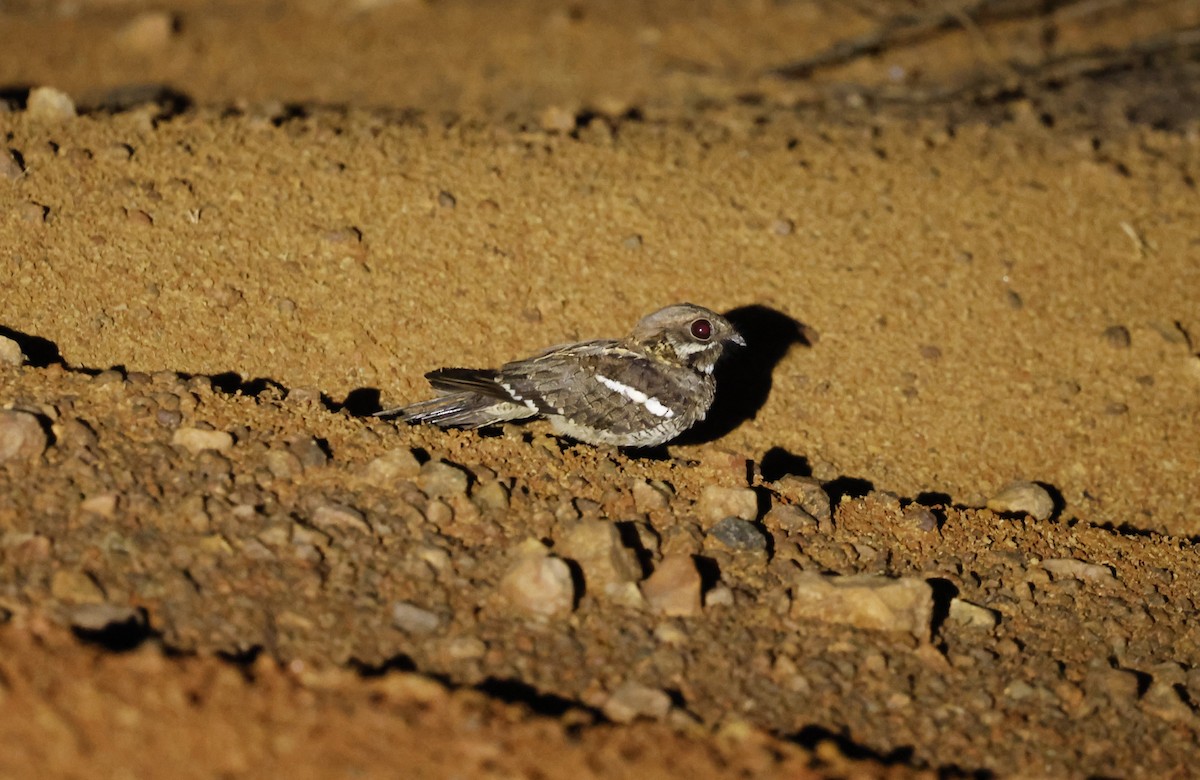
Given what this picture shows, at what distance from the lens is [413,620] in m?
3.65

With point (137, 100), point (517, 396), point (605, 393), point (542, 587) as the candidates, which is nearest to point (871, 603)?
point (542, 587)

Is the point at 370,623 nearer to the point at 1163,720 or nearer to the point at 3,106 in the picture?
the point at 1163,720

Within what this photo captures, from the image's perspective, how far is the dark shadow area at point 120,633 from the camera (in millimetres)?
3357

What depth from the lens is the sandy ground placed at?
11.3 ft

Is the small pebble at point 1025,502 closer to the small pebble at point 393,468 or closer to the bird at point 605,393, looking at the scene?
the bird at point 605,393

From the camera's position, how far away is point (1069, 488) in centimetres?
543

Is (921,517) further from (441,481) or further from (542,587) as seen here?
(441,481)

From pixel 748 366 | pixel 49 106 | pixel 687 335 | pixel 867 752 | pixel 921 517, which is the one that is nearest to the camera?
pixel 867 752

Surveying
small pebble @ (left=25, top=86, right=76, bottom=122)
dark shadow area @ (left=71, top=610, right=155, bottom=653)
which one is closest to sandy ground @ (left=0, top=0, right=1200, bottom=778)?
dark shadow area @ (left=71, top=610, right=155, bottom=653)

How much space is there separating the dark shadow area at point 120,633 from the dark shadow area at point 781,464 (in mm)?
2714

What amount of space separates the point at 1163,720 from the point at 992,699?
56cm

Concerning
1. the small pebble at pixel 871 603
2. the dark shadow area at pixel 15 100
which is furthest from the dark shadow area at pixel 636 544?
the dark shadow area at pixel 15 100

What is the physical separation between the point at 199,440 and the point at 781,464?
2478 millimetres

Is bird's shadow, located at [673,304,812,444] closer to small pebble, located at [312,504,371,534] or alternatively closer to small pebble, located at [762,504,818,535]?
small pebble, located at [762,504,818,535]
